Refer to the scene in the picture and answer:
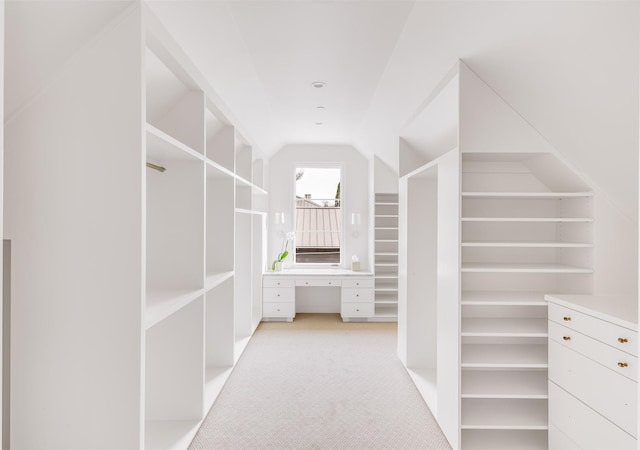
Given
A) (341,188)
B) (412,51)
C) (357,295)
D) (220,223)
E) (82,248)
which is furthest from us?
(341,188)

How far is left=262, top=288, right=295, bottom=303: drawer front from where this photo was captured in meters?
5.00

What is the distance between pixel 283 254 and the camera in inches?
211

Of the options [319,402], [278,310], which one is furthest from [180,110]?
[278,310]

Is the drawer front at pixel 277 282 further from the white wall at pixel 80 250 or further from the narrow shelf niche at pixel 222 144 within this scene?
the white wall at pixel 80 250

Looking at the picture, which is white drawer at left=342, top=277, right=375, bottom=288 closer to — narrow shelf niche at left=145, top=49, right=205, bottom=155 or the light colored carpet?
the light colored carpet

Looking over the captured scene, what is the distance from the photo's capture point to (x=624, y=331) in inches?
64.8

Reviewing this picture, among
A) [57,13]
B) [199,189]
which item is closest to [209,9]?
[57,13]

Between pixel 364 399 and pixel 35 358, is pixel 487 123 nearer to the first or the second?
pixel 364 399

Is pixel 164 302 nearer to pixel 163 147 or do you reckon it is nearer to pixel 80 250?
pixel 80 250

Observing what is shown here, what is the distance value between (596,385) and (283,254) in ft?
13.2

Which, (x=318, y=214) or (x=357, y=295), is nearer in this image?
(x=357, y=295)

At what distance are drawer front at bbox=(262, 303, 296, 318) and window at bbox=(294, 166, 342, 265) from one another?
97 cm

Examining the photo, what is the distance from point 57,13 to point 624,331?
2607mm

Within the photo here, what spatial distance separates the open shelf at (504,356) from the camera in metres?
2.19
